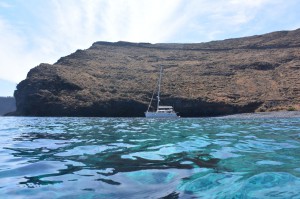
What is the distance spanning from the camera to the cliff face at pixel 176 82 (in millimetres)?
70625

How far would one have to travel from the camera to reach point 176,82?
84.3m

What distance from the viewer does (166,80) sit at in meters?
86.0

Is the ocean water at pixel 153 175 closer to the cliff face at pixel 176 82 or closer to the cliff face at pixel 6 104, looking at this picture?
the cliff face at pixel 176 82

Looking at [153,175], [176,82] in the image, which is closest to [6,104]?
[176,82]

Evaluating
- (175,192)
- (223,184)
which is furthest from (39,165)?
(223,184)

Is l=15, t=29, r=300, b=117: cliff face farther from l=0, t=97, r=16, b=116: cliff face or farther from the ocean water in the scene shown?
l=0, t=97, r=16, b=116: cliff face

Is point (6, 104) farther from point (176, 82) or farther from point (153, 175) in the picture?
point (153, 175)

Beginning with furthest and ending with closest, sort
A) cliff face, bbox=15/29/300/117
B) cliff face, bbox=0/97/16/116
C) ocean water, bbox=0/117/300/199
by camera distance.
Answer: cliff face, bbox=0/97/16/116, cliff face, bbox=15/29/300/117, ocean water, bbox=0/117/300/199

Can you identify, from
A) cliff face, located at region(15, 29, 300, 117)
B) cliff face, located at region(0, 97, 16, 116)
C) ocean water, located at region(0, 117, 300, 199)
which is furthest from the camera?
cliff face, located at region(0, 97, 16, 116)

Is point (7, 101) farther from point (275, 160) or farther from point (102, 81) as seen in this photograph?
point (275, 160)

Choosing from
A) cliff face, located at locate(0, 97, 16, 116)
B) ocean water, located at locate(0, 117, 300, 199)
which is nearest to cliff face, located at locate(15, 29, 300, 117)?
ocean water, located at locate(0, 117, 300, 199)

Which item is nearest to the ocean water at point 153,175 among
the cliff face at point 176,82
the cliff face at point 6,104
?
the cliff face at point 176,82

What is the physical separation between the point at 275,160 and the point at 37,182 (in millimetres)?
4951

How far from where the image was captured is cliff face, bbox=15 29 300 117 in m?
70.6
